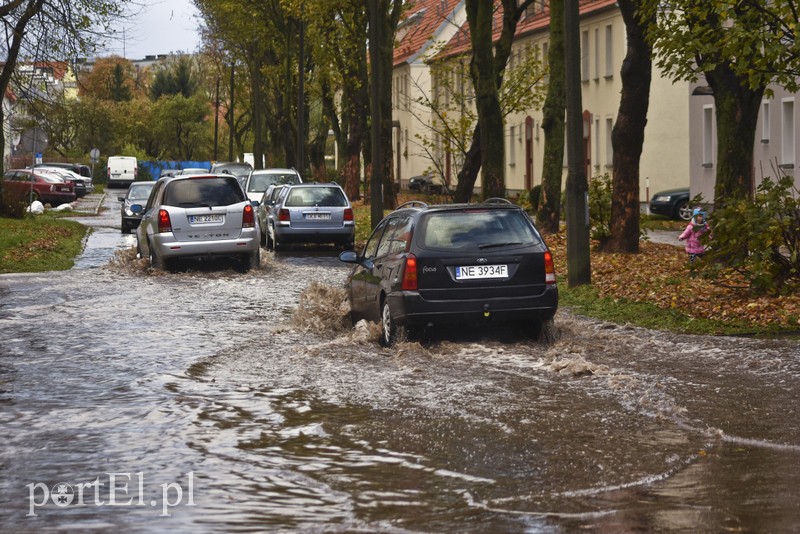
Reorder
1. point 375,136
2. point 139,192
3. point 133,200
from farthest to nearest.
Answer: point 139,192, point 133,200, point 375,136

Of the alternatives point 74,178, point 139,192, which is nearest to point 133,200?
point 139,192

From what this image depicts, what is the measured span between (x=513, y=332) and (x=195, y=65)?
446 ft

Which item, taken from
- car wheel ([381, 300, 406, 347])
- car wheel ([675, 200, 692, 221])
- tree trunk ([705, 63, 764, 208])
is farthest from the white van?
car wheel ([381, 300, 406, 347])

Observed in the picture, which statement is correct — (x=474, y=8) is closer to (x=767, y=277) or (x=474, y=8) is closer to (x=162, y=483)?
(x=767, y=277)

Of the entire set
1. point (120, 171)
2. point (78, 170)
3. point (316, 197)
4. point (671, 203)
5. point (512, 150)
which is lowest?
point (671, 203)

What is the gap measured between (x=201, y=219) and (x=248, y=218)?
81cm

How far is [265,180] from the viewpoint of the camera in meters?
40.7

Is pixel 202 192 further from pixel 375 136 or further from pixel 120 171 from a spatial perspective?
pixel 120 171

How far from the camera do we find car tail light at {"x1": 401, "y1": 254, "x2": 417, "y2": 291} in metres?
13.3

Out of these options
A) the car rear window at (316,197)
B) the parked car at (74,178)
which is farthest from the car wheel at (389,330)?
the parked car at (74,178)

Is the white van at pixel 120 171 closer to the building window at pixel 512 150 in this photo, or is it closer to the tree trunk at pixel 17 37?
the building window at pixel 512 150

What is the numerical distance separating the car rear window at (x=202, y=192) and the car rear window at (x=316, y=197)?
7201mm

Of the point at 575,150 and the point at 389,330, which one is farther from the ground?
the point at 575,150

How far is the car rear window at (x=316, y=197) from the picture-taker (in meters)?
32.1
